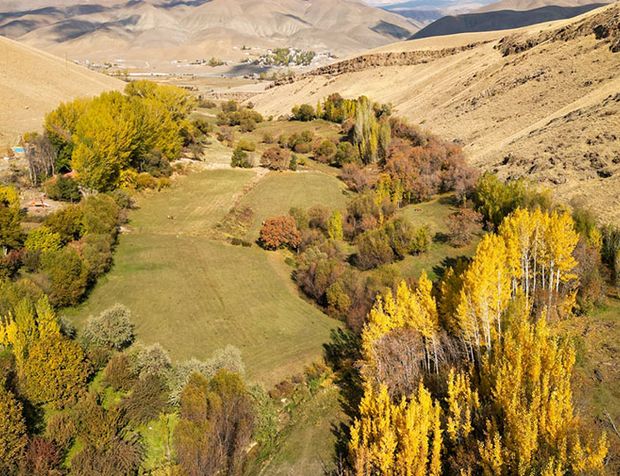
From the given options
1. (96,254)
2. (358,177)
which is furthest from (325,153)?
(96,254)

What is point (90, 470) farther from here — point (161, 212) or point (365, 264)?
point (161, 212)

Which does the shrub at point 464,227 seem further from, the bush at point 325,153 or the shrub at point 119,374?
the bush at point 325,153

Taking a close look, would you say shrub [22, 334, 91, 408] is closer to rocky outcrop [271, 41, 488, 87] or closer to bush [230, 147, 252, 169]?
bush [230, 147, 252, 169]

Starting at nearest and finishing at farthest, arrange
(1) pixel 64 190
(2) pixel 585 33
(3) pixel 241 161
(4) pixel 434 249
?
1. (4) pixel 434 249
2. (1) pixel 64 190
3. (3) pixel 241 161
4. (2) pixel 585 33

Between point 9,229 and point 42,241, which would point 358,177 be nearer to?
point 42,241

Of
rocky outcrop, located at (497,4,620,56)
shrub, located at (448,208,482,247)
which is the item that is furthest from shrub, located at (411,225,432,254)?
rocky outcrop, located at (497,4,620,56)

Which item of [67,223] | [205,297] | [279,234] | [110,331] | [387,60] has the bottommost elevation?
[205,297]

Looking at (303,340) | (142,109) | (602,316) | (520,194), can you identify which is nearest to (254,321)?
(303,340)

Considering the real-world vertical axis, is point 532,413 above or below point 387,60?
below
